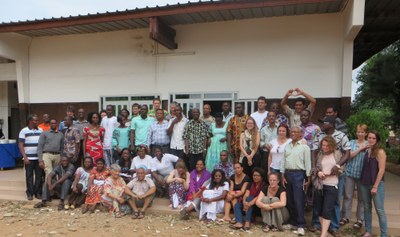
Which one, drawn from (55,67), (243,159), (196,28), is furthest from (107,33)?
(243,159)

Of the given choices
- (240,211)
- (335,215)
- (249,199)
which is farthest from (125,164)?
(335,215)

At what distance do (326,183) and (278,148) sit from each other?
0.87 meters

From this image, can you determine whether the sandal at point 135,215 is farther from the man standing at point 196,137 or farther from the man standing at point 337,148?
the man standing at point 337,148

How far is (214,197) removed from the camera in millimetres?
5492

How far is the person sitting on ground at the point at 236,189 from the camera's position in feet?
17.4

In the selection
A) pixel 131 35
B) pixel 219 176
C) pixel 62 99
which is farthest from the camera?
pixel 62 99

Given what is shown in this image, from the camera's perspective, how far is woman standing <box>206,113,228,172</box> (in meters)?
5.86

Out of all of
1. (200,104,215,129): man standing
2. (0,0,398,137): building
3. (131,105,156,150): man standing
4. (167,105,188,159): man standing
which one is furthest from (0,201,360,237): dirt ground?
(0,0,398,137): building

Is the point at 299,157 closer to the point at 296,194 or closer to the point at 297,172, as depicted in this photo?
the point at 297,172

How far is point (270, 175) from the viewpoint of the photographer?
500 cm

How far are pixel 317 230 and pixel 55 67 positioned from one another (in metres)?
8.46

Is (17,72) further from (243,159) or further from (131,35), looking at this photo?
(243,159)

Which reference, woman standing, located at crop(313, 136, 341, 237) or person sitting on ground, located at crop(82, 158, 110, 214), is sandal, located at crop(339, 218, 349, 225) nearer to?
woman standing, located at crop(313, 136, 341, 237)

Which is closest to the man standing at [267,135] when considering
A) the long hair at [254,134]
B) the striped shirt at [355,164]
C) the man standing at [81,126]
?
the long hair at [254,134]
